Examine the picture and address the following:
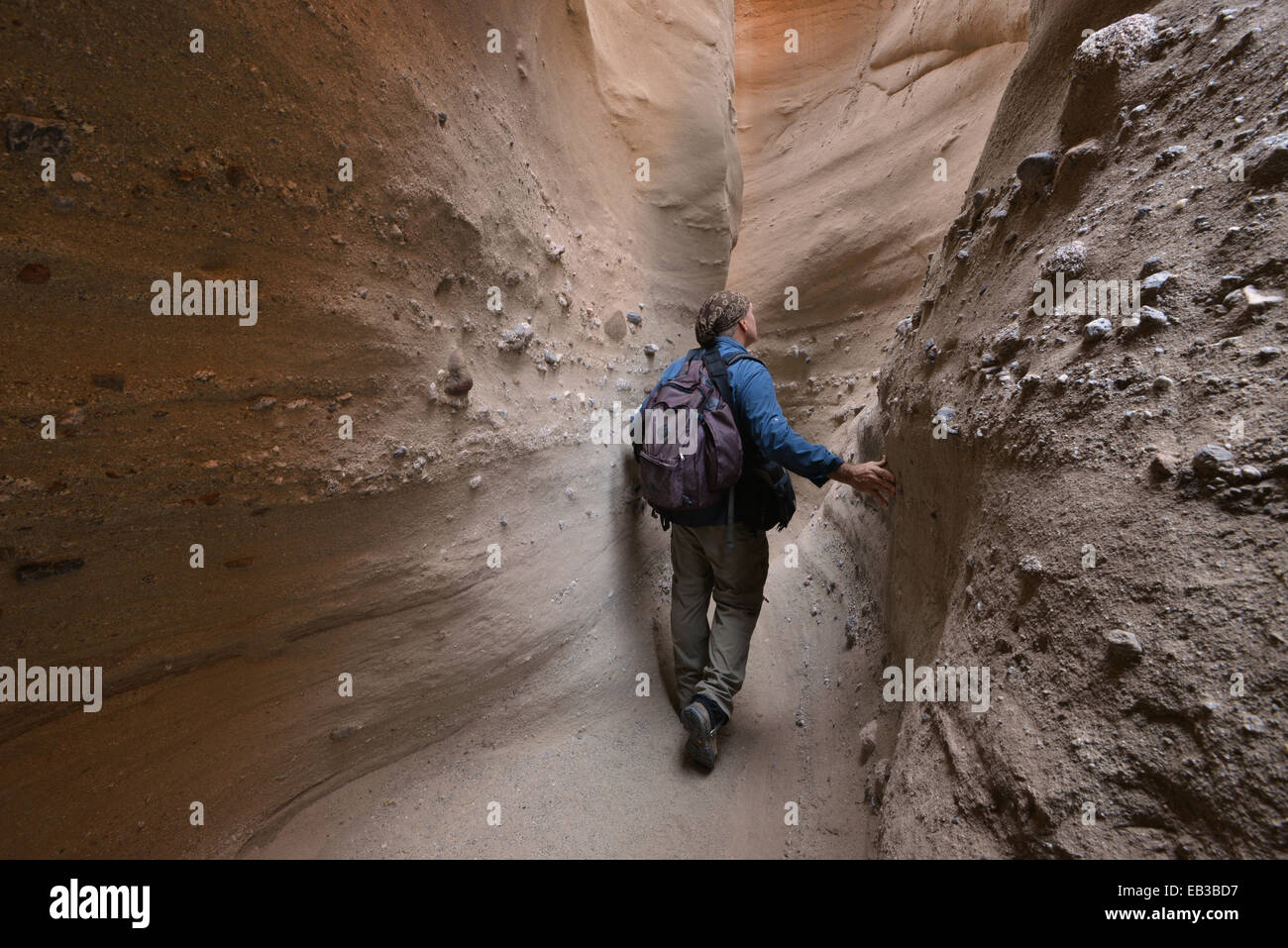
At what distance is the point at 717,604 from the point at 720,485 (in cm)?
58

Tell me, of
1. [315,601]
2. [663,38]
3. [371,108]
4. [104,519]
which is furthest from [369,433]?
[663,38]

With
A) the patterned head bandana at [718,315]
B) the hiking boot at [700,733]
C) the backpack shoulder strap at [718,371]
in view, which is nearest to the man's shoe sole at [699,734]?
the hiking boot at [700,733]

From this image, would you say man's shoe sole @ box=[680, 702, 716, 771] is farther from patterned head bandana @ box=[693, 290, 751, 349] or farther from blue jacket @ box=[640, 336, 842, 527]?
patterned head bandana @ box=[693, 290, 751, 349]

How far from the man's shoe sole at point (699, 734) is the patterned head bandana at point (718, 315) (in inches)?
56.0

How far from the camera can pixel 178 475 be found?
5.60 feet

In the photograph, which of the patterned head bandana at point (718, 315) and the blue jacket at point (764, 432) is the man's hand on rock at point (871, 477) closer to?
the blue jacket at point (764, 432)

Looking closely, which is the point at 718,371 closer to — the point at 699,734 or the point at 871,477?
the point at 871,477

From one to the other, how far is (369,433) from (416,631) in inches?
26.9

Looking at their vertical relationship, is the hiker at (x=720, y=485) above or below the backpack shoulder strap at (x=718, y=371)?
below

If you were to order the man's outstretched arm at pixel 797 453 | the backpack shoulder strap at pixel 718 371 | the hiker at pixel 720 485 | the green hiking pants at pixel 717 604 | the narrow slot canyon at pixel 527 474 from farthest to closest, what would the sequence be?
1. the green hiking pants at pixel 717 604
2. the backpack shoulder strap at pixel 718 371
3. the hiker at pixel 720 485
4. the man's outstretched arm at pixel 797 453
5. the narrow slot canyon at pixel 527 474

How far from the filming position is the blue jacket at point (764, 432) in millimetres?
2371

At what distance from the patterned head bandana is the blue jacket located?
0.06 metres

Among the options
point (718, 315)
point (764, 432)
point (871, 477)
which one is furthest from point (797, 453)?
point (718, 315)

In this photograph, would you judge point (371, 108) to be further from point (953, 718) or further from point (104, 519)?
point (953, 718)
